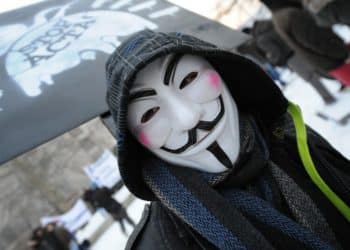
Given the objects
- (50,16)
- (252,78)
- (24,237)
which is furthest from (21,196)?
(252,78)

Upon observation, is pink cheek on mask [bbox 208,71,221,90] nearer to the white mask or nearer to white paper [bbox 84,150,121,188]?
the white mask

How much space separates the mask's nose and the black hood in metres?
0.06

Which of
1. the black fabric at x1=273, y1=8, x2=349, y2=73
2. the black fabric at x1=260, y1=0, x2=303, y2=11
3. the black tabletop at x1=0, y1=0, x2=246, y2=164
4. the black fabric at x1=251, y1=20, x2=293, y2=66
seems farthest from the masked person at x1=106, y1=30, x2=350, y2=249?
the black fabric at x1=251, y1=20, x2=293, y2=66

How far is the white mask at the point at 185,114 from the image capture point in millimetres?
473

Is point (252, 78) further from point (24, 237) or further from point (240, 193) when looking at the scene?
point (24, 237)

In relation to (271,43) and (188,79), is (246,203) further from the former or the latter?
(271,43)

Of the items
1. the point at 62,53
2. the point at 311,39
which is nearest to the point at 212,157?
the point at 62,53

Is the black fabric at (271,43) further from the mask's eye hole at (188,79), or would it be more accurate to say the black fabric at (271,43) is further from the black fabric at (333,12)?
the mask's eye hole at (188,79)

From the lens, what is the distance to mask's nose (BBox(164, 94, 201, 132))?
0.47 meters

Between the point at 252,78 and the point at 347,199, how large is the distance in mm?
262

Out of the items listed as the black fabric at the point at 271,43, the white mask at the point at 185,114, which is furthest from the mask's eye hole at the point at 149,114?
the black fabric at the point at 271,43

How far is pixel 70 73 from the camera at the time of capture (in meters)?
0.78

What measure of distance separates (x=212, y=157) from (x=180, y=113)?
0.30ft

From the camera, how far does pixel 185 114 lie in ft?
1.55
